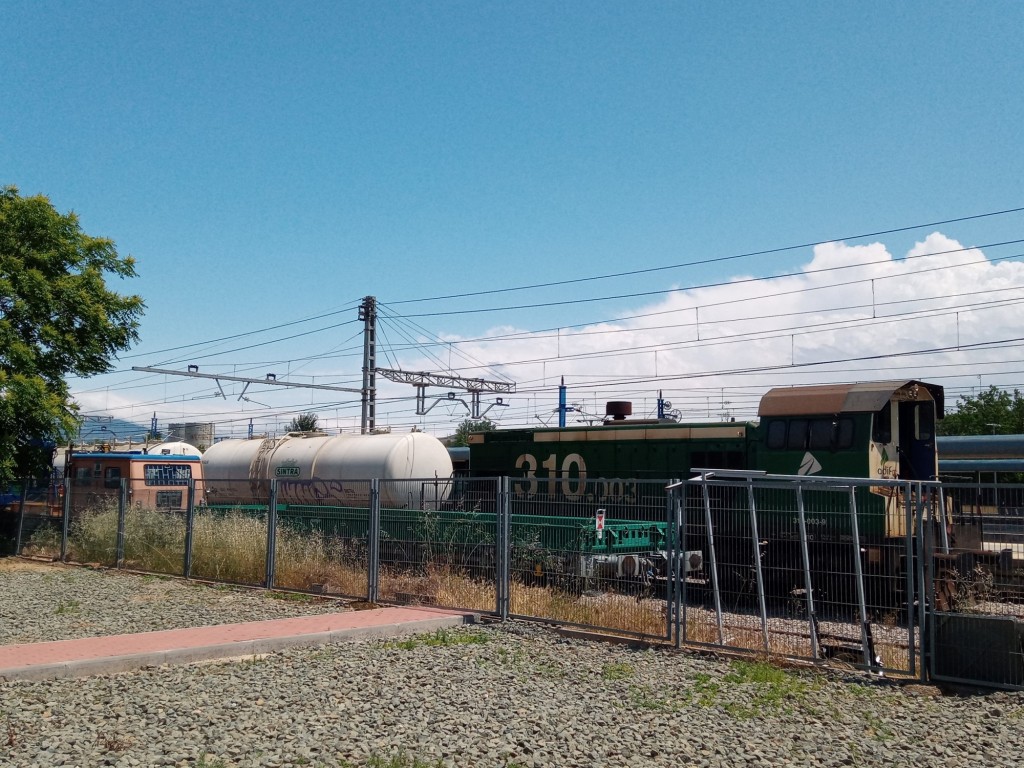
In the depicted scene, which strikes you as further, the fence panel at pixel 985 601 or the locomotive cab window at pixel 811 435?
the locomotive cab window at pixel 811 435

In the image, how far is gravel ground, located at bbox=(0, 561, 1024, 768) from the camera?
20.6 feet

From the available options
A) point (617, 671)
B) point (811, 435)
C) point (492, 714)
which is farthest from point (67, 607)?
point (811, 435)

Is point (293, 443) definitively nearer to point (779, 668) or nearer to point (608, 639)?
point (608, 639)

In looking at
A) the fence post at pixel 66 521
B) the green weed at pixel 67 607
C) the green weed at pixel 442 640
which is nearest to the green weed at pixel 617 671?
the green weed at pixel 442 640

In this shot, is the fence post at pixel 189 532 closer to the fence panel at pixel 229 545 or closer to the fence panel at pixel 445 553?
the fence panel at pixel 229 545

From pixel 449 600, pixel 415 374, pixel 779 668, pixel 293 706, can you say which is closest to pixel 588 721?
pixel 293 706

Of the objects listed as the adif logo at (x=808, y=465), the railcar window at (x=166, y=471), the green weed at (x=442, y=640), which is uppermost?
the adif logo at (x=808, y=465)

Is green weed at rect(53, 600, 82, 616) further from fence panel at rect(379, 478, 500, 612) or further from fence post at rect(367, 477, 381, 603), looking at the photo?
fence panel at rect(379, 478, 500, 612)

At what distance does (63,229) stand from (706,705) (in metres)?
19.7

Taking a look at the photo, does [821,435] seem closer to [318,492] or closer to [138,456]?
[318,492]

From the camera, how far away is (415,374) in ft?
138

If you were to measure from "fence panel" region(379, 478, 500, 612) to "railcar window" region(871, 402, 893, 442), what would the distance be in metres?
7.05

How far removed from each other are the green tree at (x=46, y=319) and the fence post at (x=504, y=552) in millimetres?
13013

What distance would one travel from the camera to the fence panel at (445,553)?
12.8 meters
